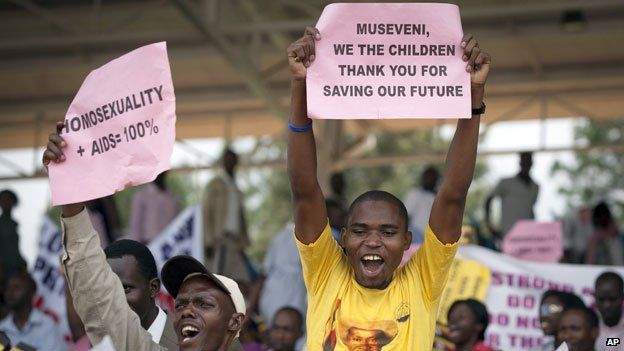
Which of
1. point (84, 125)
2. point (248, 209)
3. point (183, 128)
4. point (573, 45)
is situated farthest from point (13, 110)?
point (248, 209)

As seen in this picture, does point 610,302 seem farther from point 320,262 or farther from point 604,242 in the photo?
point 320,262

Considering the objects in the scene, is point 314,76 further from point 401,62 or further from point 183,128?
point 183,128

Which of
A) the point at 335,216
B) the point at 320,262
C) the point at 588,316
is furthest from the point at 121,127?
the point at 335,216

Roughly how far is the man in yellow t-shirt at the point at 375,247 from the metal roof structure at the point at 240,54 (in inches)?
256

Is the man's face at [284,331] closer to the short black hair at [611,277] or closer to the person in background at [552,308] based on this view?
the person in background at [552,308]

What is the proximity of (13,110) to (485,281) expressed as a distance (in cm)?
967

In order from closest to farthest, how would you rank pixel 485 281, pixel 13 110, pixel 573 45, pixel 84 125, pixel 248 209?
pixel 84 125, pixel 485 281, pixel 573 45, pixel 13 110, pixel 248 209

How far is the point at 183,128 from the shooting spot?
17375 millimetres

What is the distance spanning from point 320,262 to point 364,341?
15.5 inches

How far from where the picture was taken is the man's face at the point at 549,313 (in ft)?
24.4

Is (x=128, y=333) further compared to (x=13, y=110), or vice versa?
(x=13, y=110)

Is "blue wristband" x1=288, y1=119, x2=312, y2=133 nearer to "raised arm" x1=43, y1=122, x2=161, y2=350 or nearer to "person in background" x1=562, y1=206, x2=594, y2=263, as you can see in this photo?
"raised arm" x1=43, y1=122, x2=161, y2=350

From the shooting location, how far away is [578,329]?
264 inches

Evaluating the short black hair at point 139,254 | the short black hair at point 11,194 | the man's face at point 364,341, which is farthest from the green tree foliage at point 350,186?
the man's face at point 364,341
